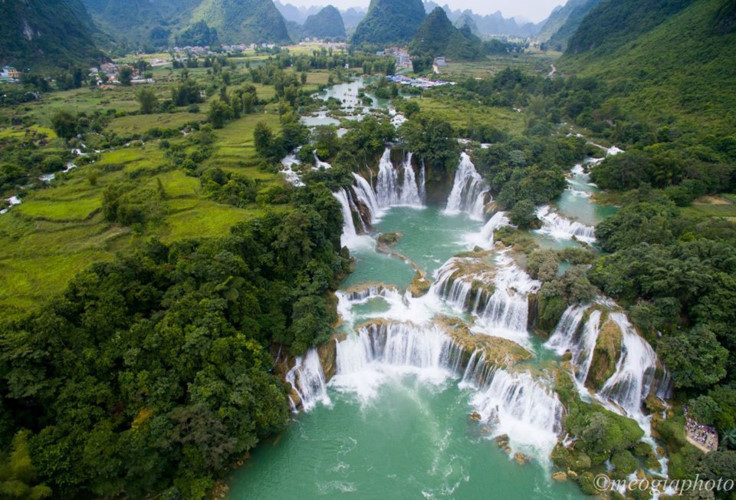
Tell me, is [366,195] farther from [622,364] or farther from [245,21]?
[245,21]

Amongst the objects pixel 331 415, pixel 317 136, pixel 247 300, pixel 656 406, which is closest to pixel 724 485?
pixel 656 406

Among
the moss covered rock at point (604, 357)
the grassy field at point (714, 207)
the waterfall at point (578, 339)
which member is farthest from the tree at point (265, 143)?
the grassy field at point (714, 207)

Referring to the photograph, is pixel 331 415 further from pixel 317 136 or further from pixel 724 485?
pixel 317 136

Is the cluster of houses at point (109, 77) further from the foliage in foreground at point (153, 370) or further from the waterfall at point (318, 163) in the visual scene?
the foliage in foreground at point (153, 370)

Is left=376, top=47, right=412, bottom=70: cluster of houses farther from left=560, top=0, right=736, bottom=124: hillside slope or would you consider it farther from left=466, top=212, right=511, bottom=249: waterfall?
left=466, top=212, right=511, bottom=249: waterfall

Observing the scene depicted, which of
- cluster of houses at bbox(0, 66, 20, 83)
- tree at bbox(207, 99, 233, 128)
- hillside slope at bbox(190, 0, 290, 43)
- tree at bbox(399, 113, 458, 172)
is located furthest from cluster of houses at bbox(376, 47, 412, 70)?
cluster of houses at bbox(0, 66, 20, 83)

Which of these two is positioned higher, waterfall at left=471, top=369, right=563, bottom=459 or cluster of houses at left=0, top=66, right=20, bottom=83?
cluster of houses at left=0, top=66, right=20, bottom=83
